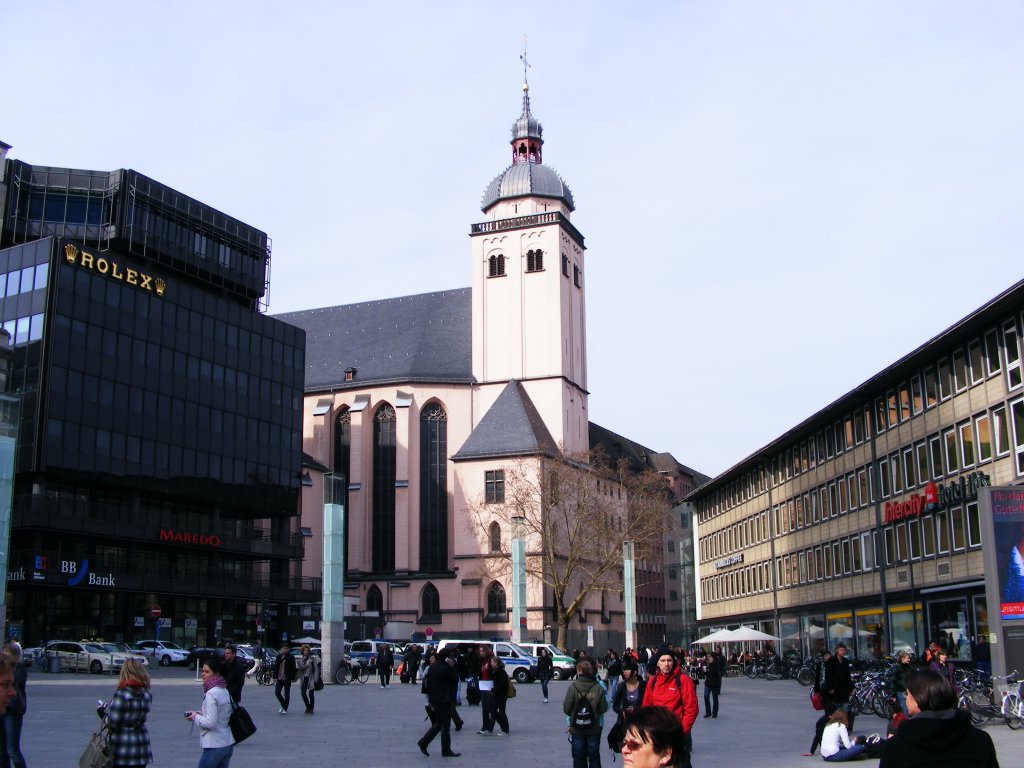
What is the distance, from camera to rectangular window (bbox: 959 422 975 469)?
3851 centimetres

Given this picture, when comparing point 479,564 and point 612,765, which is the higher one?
point 479,564

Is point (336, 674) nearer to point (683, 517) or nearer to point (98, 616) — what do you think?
point (98, 616)

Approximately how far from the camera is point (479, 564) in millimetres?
82375

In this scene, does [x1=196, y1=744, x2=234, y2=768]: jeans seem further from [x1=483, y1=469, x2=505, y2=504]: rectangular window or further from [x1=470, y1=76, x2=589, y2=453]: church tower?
[x1=470, y1=76, x2=589, y2=453]: church tower

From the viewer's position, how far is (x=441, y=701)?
17.9m

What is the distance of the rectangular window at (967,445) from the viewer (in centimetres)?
3851

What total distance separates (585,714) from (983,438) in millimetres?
29430

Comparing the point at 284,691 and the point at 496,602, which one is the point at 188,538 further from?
the point at 284,691

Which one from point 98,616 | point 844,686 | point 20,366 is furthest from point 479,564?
point 844,686

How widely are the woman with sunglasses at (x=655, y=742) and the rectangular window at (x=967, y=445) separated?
121 feet

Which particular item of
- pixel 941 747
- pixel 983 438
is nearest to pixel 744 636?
pixel 983 438

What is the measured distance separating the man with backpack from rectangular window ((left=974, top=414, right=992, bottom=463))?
A: 28400 millimetres

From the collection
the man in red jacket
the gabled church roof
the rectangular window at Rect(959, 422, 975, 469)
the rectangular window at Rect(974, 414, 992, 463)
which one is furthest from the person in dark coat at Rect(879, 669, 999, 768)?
the gabled church roof

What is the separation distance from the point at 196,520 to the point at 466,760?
53.1 metres
